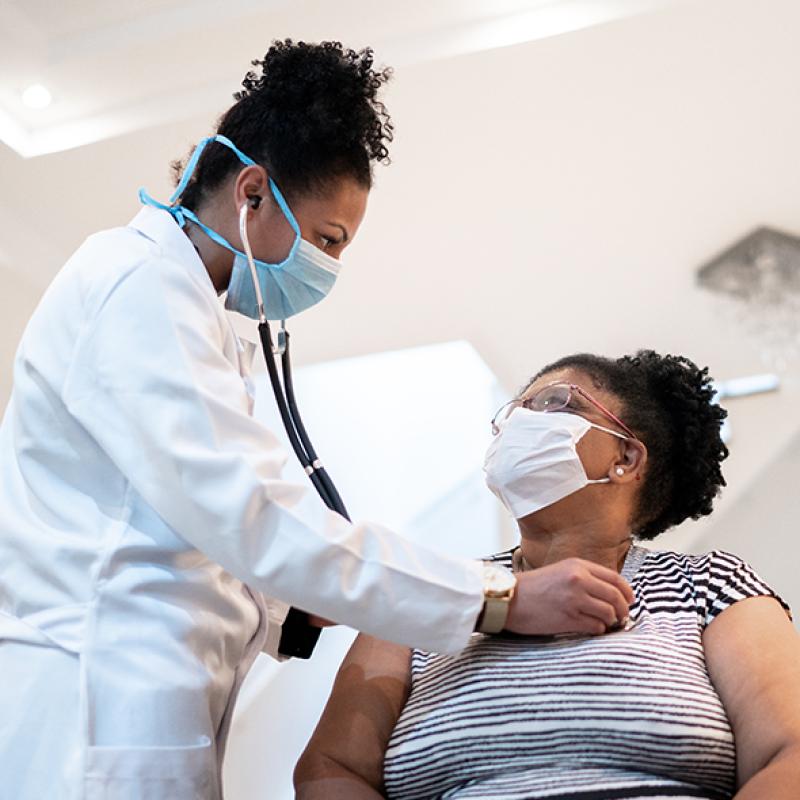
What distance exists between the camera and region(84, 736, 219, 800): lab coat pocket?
1180 mm

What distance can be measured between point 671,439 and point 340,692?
0.71 m

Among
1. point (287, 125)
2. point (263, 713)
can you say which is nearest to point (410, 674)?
point (287, 125)

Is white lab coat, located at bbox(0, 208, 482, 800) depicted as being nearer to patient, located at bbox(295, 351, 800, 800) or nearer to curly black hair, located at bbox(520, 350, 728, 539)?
patient, located at bbox(295, 351, 800, 800)

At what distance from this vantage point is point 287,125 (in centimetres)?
162

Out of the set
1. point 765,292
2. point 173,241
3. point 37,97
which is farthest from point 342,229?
point 765,292

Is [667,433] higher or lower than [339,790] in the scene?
higher

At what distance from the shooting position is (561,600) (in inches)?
53.1

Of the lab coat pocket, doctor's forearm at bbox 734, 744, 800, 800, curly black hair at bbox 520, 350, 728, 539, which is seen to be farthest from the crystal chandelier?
the lab coat pocket

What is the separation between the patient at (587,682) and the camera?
135 cm

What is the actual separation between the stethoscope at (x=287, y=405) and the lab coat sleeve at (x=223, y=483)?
0.80ft

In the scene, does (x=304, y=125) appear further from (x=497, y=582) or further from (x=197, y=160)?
(x=497, y=582)

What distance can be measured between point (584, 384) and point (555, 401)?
67mm

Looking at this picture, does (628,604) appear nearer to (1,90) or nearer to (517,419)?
(517,419)

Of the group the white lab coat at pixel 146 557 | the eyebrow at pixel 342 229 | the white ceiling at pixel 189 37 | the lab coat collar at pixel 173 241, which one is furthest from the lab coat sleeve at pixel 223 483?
the white ceiling at pixel 189 37
